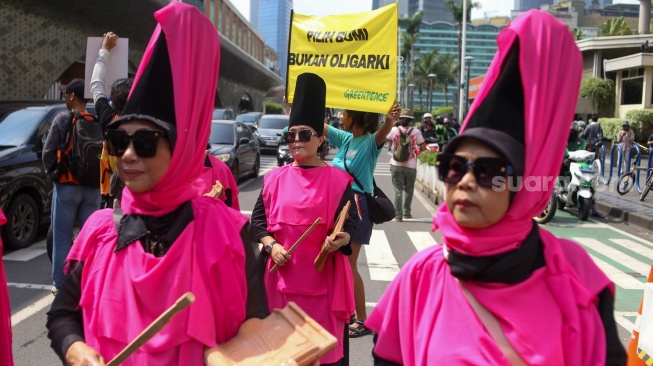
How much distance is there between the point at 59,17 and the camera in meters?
19.0

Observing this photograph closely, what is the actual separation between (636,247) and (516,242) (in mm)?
8486

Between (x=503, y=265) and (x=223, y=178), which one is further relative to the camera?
(x=223, y=178)

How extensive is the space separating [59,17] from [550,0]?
16741 centimetres

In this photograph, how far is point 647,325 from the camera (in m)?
3.58

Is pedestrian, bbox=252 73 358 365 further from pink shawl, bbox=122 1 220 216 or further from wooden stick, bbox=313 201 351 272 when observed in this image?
pink shawl, bbox=122 1 220 216

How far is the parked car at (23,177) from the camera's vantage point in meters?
7.22

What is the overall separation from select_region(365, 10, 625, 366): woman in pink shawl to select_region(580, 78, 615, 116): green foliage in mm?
36973

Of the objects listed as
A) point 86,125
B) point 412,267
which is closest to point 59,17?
point 86,125

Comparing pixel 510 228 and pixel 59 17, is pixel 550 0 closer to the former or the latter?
pixel 59 17

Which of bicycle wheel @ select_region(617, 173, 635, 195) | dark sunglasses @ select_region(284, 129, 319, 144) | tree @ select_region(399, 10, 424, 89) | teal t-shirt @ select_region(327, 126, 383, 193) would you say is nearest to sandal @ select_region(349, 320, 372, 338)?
teal t-shirt @ select_region(327, 126, 383, 193)

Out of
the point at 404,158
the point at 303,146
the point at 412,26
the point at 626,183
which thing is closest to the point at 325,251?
the point at 303,146

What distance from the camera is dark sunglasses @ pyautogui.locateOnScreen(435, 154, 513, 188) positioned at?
1754 mm

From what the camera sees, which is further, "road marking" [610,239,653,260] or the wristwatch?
"road marking" [610,239,653,260]

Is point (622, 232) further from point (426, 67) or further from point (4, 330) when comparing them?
point (426, 67)
